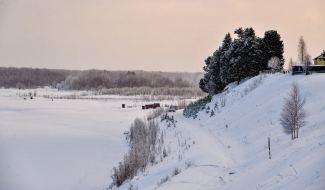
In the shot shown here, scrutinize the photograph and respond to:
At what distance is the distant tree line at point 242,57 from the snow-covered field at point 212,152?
7.09m

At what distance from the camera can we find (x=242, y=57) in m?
38.2

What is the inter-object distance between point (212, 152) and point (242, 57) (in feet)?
81.5

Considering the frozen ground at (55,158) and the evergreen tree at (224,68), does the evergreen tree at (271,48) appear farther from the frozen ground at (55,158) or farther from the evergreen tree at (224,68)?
the frozen ground at (55,158)

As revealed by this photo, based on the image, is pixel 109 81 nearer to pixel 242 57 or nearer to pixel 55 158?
pixel 242 57

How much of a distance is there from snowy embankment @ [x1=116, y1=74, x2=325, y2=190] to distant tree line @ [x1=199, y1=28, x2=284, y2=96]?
8.21 meters

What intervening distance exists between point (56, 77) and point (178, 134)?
163 metres

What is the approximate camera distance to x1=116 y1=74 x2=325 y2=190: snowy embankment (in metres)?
8.80

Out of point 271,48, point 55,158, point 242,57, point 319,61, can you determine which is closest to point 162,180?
point 55,158

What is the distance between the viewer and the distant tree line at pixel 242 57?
38188 millimetres

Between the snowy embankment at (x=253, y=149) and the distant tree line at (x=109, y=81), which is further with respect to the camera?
the distant tree line at (x=109, y=81)

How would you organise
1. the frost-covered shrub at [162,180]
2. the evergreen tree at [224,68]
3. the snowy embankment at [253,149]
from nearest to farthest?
1. the snowy embankment at [253,149]
2. the frost-covered shrub at [162,180]
3. the evergreen tree at [224,68]

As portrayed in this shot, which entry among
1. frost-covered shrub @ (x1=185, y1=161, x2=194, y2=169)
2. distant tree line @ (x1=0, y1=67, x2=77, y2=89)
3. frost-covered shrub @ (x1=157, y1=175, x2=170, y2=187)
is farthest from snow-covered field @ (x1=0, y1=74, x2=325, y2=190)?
distant tree line @ (x1=0, y1=67, x2=77, y2=89)

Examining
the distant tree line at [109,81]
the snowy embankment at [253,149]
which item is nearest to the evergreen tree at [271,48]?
the snowy embankment at [253,149]

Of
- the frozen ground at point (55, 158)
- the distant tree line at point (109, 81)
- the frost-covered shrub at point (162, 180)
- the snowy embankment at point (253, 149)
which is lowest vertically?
the frozen ground at point (55, 158)
